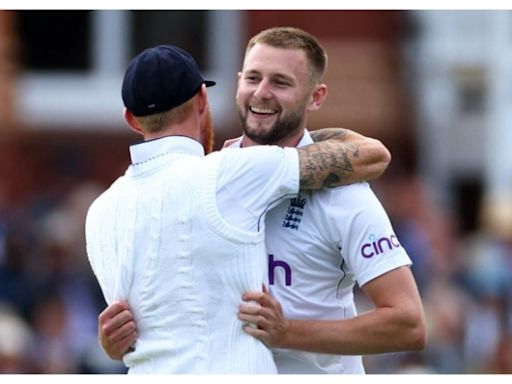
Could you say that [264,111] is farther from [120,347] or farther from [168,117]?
[120,347]

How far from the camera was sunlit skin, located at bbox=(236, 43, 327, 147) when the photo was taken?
610cm

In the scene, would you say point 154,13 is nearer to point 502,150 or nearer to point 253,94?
point 502,150

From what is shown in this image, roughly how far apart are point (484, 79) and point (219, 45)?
4263 mm

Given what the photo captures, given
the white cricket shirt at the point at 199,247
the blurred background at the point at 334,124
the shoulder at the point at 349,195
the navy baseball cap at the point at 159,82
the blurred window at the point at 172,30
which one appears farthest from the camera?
the blurred window at the point at 172,30

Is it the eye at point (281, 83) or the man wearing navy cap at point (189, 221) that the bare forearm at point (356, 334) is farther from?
the eye at point (281, 83)

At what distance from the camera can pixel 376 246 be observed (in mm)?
5973

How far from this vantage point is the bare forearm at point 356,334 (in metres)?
5.94

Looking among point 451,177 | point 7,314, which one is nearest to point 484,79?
point 451,177

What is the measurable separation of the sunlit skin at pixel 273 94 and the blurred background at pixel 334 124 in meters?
5.26

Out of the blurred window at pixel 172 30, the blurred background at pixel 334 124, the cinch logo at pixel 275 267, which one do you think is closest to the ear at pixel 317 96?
the cinch logo at pixel 275 267
